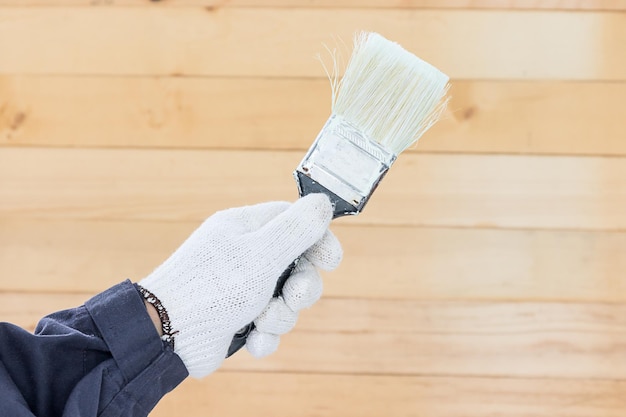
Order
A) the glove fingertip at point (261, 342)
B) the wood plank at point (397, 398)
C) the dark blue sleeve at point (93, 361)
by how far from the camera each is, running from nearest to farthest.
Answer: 1. the dark blue sleeve at point (93, 361)
2. the glove fingertip at point (261, 342)
3. the wood plank at point (397, 398)

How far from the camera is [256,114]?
3.35ft

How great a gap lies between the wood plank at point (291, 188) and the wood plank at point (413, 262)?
0.02 m

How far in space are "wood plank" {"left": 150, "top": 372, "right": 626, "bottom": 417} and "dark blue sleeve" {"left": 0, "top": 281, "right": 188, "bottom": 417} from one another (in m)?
0.35

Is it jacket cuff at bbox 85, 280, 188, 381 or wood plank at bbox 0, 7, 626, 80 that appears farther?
wood plank at bbox 0, 7, 626, 80

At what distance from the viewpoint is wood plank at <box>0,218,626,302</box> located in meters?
0.98

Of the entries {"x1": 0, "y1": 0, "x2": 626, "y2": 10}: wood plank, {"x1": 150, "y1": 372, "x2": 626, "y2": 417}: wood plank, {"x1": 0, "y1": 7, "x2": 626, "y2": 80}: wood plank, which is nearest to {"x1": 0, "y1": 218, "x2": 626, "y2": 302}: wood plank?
{"x1": 150, "y1": 372, "x2": 626, "y2": 417}: wood plank

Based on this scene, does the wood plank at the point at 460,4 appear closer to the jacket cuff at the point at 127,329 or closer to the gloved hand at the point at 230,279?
the gloved hand at the point at 230,279

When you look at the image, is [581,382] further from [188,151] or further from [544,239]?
[188,151]

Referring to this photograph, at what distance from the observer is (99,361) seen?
1.96ft

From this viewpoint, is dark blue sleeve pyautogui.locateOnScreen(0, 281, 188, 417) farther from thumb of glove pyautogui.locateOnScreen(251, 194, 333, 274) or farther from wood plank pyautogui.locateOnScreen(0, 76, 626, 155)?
wood plank pyautogui.locateOnScreen(0, 76, 626, 155)

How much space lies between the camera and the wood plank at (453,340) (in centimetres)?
96

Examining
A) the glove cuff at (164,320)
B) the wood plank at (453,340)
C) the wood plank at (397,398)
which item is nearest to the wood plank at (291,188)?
the wood plank at (453,340)

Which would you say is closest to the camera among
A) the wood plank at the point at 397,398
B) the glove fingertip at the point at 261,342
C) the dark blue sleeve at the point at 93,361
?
the dark blue sleeve at the point at 93,361

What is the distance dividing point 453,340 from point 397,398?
126mm
